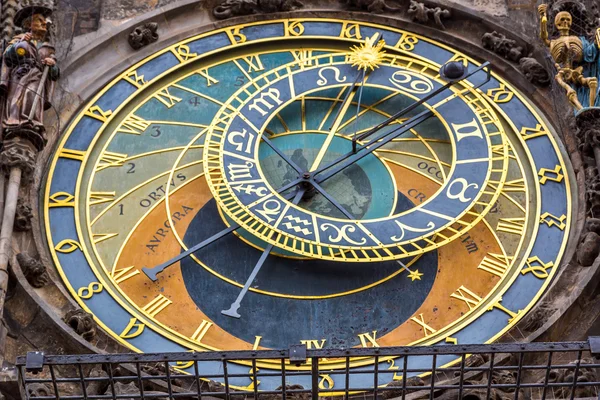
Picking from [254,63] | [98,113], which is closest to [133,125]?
[98,113]

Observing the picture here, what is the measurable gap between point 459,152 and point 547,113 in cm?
94

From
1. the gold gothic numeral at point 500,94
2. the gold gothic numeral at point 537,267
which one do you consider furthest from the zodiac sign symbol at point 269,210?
the gold gothic numeral at point 500,94

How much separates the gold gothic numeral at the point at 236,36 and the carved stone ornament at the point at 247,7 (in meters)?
0.17

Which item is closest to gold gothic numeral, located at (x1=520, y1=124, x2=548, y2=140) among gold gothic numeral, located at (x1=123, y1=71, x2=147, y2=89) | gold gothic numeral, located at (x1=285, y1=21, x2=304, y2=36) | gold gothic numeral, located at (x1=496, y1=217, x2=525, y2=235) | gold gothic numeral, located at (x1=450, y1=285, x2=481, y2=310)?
gold gothic numeral, located at (x1=496, y1=217, x2=525, y2=235)

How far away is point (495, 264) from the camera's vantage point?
15586 mm

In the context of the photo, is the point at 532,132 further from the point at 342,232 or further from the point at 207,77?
the point at 207,77

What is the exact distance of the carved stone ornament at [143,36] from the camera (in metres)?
17.4

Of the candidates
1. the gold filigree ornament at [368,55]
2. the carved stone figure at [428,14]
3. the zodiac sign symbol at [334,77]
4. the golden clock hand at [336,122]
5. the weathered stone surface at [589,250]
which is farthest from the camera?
the carved stone figure at [428,14]

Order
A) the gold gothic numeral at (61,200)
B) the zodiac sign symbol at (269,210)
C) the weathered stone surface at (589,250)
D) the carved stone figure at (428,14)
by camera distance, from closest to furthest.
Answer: the weathered stone surface at (589,250) < the zodiac sign symbol at (269,210) < the gold gothic numeral at (61,200) < the carved stone figure at (428,14)

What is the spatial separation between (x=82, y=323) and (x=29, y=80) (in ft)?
8.48

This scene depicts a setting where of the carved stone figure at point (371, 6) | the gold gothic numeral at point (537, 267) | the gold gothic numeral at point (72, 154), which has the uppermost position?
the carved stone figure at point (371, 6)

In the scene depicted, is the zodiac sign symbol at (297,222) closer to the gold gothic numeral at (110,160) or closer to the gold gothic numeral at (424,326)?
the gold gothic numeral at (424,326)

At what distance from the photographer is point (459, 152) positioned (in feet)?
53.8

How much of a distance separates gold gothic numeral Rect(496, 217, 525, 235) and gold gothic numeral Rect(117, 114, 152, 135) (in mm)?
3138
